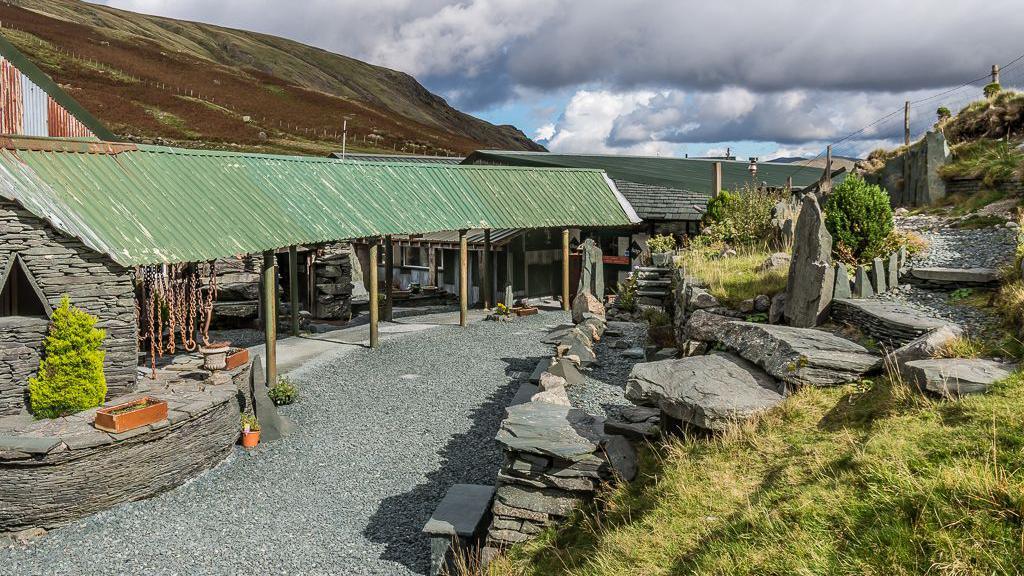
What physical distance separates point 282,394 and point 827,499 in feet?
36.3

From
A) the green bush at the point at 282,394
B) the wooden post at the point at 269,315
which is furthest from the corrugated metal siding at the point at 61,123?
the green bush at the point at 282,394

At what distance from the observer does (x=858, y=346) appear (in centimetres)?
877

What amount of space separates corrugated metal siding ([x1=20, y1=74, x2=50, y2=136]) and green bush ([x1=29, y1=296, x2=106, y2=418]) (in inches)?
397

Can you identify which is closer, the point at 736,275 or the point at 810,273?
the point at 810,273

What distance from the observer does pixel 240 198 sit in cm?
1574

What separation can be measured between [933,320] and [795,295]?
2.20 metres

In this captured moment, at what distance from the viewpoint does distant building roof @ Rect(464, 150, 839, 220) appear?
91.7 ft

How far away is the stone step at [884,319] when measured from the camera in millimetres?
8773

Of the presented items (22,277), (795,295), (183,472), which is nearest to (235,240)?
(22,277)

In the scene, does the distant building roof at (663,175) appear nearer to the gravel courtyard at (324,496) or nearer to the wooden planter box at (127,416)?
the gravel courtyard at (324,496)

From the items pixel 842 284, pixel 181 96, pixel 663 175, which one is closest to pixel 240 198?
pixel 842 284

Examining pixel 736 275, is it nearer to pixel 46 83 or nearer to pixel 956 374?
pixel 956 374

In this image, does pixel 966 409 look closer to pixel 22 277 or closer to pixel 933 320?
pixel 933 320

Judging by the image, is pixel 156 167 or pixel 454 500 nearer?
pixel 454 500
